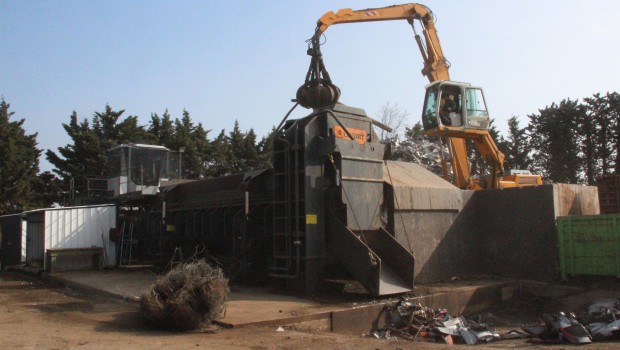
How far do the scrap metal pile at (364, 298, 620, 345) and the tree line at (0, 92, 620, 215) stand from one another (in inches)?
937

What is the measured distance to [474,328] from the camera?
29.7 feet

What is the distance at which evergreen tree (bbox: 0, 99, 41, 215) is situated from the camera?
3472 cm

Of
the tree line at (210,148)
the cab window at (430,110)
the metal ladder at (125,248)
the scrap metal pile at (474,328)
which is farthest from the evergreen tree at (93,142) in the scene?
the scrap metal pile at (474,328)

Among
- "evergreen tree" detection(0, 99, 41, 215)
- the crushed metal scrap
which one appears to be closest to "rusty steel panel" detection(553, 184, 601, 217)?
the crushed metal scrap

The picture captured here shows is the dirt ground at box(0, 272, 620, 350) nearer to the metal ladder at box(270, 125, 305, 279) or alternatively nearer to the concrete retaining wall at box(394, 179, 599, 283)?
the metal ladder at box(270, 125, 305, 279)

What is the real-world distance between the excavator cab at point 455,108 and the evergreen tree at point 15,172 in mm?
29005

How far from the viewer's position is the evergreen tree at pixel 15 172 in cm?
→ 3472

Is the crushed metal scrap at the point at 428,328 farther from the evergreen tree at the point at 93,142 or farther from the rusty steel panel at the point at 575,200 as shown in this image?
the evergreen tree at the point at 93,142

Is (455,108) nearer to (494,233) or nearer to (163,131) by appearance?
(494,233)

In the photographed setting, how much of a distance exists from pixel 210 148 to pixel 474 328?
123ft

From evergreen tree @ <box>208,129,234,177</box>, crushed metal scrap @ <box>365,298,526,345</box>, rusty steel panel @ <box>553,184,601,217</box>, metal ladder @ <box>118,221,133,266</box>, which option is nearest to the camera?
crushed metal scrap @ <box>365,298,526,345</box>

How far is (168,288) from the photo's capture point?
779cm

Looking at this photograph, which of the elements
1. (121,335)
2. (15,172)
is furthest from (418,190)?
(15,172)

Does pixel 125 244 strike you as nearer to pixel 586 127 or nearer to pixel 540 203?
pixel 540 203
